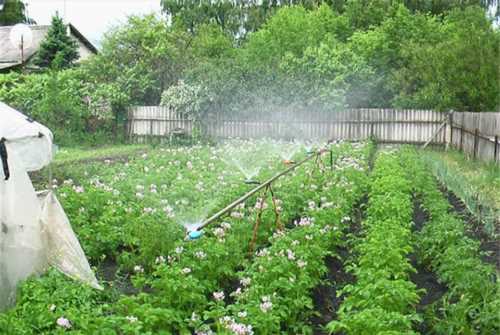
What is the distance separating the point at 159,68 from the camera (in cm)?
2366

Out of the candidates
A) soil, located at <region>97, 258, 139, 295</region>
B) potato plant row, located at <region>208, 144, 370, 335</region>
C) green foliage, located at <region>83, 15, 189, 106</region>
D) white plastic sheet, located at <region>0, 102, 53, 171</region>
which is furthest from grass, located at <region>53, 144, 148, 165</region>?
potato plant row, located at <region>208, 144, 370, 335</region>

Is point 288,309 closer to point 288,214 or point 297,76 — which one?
point 288,214

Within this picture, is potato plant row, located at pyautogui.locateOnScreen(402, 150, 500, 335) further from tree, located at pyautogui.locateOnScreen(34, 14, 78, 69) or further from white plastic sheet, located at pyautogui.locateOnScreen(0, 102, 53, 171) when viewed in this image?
tree, located at pyautogui.locateOnScreen(34, 14, 78, 69)

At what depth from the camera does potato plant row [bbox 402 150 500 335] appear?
4.74 metres

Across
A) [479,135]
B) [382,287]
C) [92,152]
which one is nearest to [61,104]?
[92,152]

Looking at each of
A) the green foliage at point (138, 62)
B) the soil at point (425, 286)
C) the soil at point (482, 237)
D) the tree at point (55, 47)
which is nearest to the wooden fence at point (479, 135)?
the soil at point (482, 237)

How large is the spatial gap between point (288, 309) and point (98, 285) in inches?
76.5

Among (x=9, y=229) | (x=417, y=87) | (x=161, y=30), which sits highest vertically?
(x=161, y=30)

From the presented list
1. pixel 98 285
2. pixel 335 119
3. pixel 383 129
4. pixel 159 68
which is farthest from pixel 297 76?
pixel 98 285

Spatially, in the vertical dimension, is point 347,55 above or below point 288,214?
above

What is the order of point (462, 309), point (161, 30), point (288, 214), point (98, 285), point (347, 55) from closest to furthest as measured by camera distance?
point (462, 309) → point (98, 285) → point (288, 214) → point (347, 55) → point (161, 30)

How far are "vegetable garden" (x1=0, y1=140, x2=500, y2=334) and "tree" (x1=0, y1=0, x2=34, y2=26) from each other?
39.8 meters

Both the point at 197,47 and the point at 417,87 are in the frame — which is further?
the point at 197,47

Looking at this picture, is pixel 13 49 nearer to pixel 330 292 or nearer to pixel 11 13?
pixel 11 13
